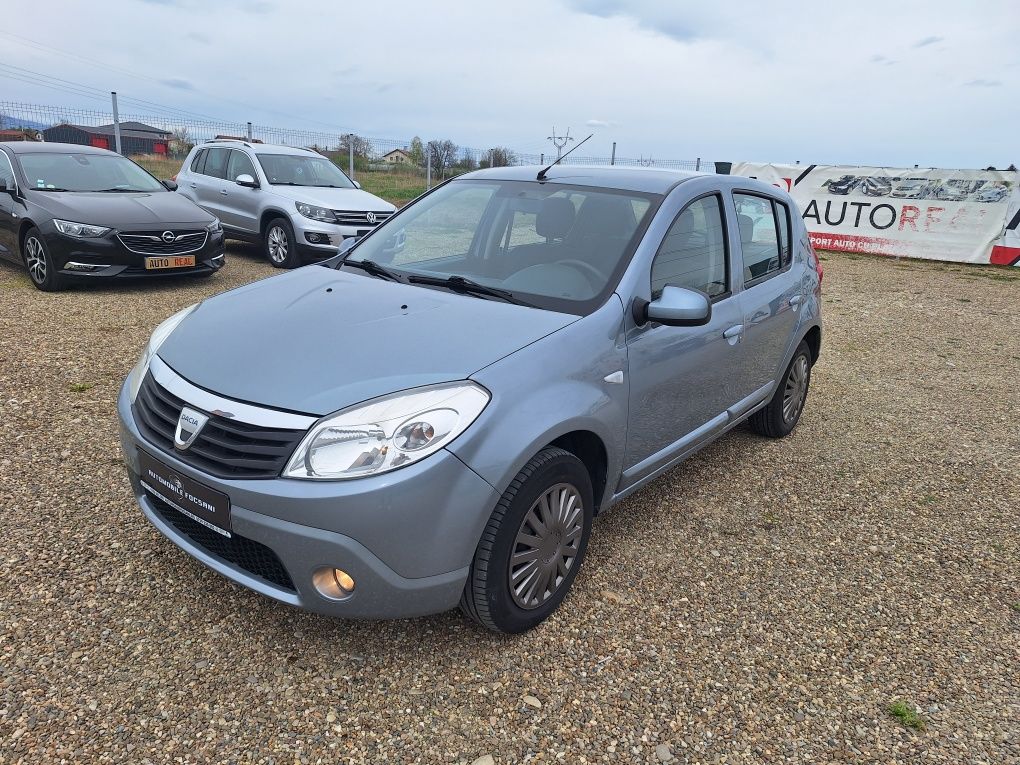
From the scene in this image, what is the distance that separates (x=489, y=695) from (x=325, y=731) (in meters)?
0.54

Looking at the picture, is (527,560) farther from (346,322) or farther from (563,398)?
(346,322)

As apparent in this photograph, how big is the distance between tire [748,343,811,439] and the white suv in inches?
239

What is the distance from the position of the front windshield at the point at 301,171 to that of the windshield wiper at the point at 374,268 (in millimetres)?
7380

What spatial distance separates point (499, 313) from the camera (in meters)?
2.78

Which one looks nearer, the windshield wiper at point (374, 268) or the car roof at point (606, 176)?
the windshield wiper at point (374, 268)

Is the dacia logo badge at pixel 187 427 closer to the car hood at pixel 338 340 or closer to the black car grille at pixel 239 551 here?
the car hood at pixel 338 340

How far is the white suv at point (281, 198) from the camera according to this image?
948 cm

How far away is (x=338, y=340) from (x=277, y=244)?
25.9 ft

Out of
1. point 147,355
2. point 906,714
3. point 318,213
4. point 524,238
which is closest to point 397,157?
point 318,213

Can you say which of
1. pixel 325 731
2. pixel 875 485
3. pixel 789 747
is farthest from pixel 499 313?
pixel 875 485

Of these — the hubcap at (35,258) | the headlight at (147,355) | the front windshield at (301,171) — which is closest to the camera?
the headlight at (147,355)

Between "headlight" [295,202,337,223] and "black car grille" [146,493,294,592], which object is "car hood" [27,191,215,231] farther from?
"black car grille" [146,493,294,592]

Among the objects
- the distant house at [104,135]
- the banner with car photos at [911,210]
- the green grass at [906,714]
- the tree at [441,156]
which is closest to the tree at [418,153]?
the tree at [441,156]

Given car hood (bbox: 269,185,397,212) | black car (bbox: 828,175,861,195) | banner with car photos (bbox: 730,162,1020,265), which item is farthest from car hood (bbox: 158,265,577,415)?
black car (bbox: 828,175,861,195)
